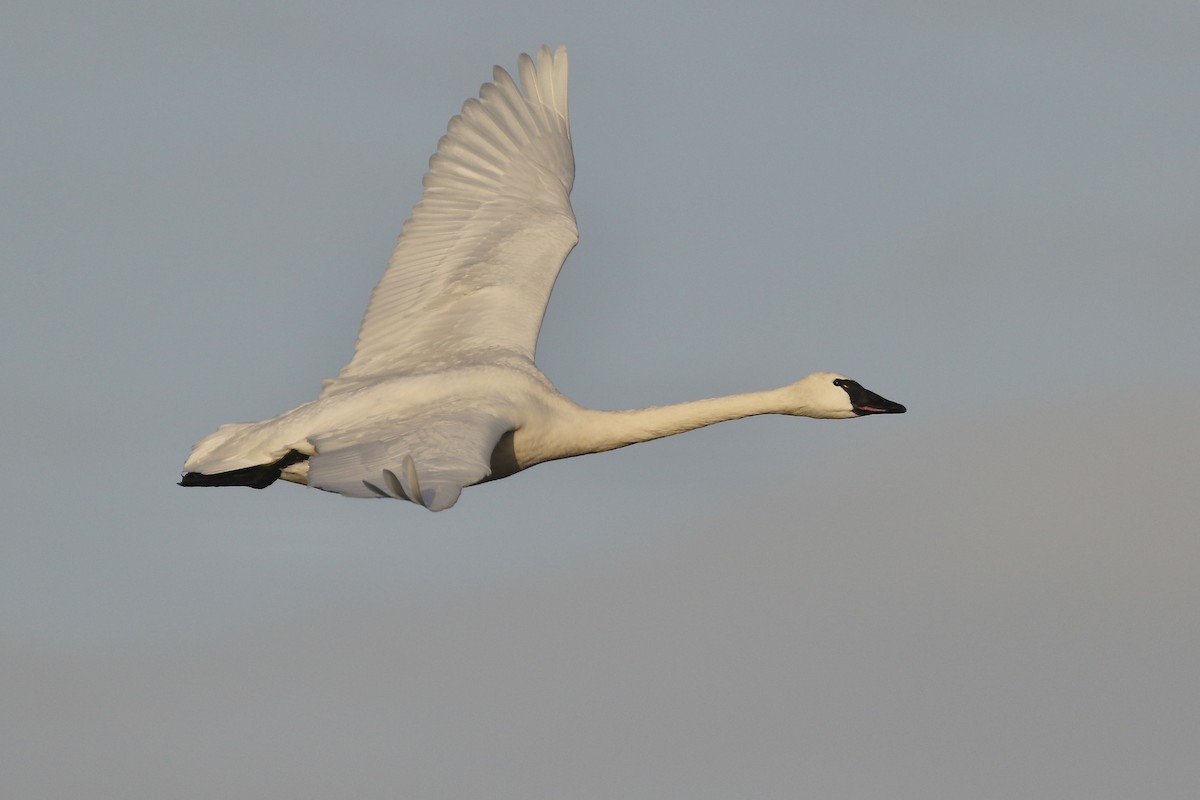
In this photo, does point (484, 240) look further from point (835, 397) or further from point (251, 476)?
point (835, 397)

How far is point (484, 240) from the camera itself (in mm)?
22266

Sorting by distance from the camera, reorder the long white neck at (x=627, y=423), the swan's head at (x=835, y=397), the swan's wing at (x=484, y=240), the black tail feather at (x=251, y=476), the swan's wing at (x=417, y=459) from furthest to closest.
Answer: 1. the swan's head at (x=835, y=397)
2. the swan's wing at (x=484, y=240)
3. the long white neck at (x=627, y=423)
4. the black tail feather at (x=251, y=476)
5. the swan's wing at (x=417, y=459)

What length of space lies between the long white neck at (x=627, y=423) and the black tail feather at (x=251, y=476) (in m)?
2.17

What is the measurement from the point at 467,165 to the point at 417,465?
7385mm

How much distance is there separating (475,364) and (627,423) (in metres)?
1.66

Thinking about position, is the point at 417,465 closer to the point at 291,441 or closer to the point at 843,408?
the point at 291,441

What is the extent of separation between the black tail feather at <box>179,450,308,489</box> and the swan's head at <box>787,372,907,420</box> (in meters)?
5.33

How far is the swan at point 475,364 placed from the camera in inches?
712

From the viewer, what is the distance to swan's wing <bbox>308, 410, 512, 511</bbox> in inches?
610

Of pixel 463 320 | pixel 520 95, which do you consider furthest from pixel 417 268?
pixel 520 95

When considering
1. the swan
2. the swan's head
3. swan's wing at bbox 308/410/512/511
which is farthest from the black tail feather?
the swan's head

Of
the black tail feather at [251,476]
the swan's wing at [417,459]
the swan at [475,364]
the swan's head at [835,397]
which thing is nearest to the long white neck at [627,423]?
the swan at [475,364]

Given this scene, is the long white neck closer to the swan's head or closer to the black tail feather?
the swan's head

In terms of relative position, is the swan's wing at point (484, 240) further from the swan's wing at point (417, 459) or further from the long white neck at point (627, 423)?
the swan's wing at point (417, 459)
